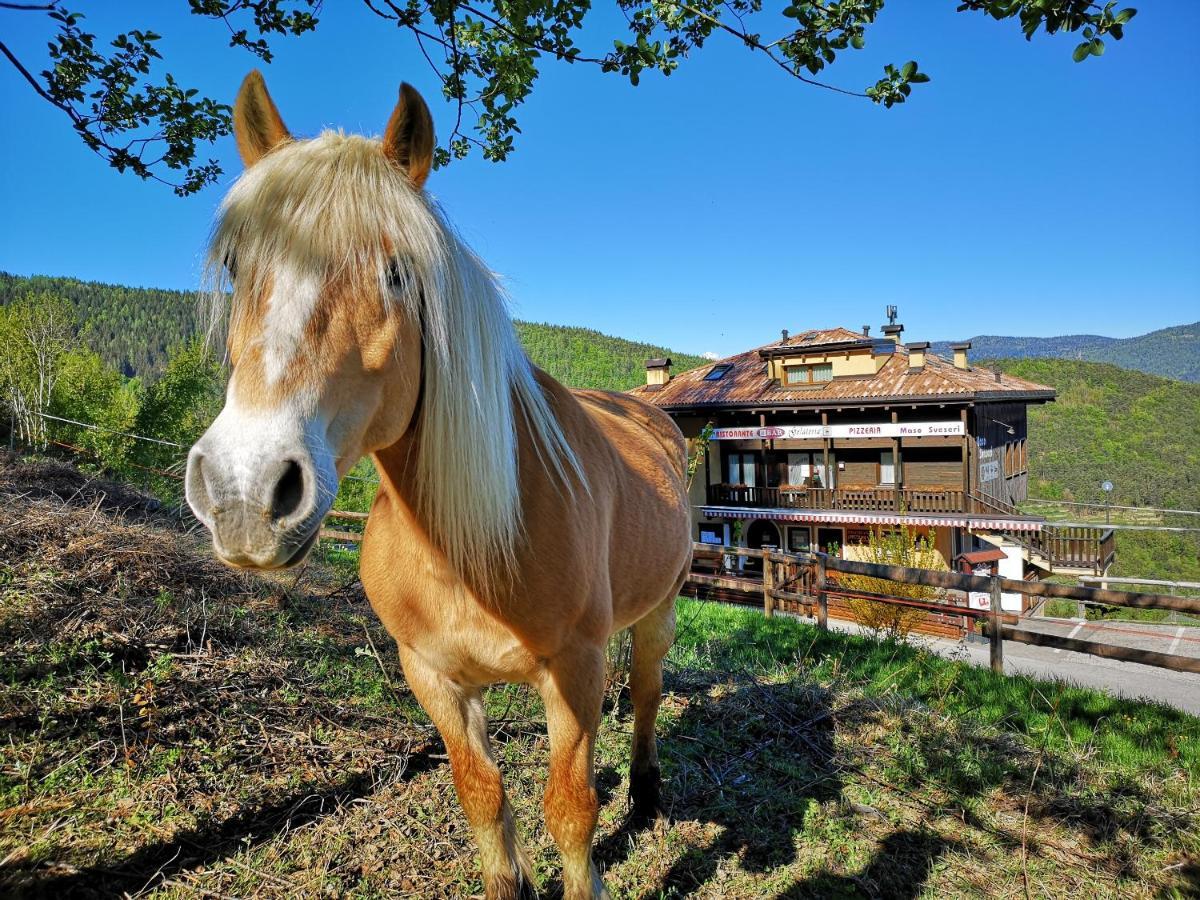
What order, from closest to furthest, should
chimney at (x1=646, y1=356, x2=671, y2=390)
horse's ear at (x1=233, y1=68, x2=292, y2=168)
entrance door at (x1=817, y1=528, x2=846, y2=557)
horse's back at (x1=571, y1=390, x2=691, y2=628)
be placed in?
horse's ear at (x1=233, y1=68, x2=292, y2=168)
horse's back at (x1=571, y1=390, x2=691, y2=628)
entrance door at (x1=817, y1=528, x2=846, y2=557)
chimney at (x1=646, y1=356, x2=671, y2=390)

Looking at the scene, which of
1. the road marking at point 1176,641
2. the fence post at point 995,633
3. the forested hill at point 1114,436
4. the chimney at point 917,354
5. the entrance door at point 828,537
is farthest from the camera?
the forested hill at point 1114,436

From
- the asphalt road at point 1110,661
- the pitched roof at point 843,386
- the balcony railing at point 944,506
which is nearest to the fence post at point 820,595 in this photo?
the asphalt road at point 1110,661

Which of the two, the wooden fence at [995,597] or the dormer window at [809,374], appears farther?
the dormer window at [809,374]

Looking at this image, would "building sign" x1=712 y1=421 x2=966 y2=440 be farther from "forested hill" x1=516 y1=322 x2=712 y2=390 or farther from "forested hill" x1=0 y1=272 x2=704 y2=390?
"forested hill" x1=516 y1=322 x2=712 y2=390

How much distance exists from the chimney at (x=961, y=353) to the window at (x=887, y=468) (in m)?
5.29

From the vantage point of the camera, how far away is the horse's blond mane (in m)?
1.14

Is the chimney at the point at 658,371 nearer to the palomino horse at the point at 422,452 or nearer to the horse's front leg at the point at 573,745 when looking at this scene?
the palomino horse at the point at 422,452

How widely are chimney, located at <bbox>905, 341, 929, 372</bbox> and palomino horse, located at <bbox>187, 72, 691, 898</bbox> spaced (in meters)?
21.8

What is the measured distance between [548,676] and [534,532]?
465mm

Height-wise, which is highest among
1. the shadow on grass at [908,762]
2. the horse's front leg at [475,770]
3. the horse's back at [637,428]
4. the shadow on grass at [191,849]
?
the horse's back at [637,428]

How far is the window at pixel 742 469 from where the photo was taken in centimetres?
2444

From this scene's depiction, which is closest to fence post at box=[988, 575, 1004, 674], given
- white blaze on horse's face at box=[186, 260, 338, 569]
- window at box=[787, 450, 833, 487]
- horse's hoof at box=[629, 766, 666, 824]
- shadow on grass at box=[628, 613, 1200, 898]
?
shadow on grass at box=[628, 613, 1200, 898]

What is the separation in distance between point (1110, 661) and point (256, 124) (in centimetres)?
1985

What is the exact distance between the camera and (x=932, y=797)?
9.61 ft
